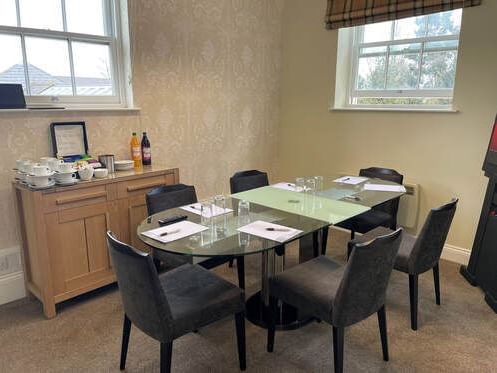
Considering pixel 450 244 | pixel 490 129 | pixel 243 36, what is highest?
pixel 243 36

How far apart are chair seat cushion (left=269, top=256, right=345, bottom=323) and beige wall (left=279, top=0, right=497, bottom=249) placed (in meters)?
1.71

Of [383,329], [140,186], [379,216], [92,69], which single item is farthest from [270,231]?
[92,69]

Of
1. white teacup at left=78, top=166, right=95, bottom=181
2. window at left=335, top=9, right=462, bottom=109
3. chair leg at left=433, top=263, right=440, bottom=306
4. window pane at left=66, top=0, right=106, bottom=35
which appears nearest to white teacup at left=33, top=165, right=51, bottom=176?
white teacup at left=78, top=166, right=95, bottom=181

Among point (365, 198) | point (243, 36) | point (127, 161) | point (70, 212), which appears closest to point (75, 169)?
point (70, 212)

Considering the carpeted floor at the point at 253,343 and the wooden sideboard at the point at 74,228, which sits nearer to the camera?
the carpeted floor at the point at 253,343

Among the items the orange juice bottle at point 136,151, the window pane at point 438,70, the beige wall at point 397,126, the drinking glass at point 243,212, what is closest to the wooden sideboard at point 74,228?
the orange juice bottle at point 136,151

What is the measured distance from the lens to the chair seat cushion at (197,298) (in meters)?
1.67

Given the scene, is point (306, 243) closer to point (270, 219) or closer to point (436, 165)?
point (270, 219)

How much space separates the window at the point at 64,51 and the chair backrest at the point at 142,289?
1690 mm

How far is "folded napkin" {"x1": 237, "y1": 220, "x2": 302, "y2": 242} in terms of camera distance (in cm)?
184

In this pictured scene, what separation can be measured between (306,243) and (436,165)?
1511mm

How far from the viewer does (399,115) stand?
3.43 m

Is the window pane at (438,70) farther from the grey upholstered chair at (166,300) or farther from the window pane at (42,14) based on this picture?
the window pane at (42,14)

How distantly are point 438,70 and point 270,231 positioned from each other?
2405 millimetres
